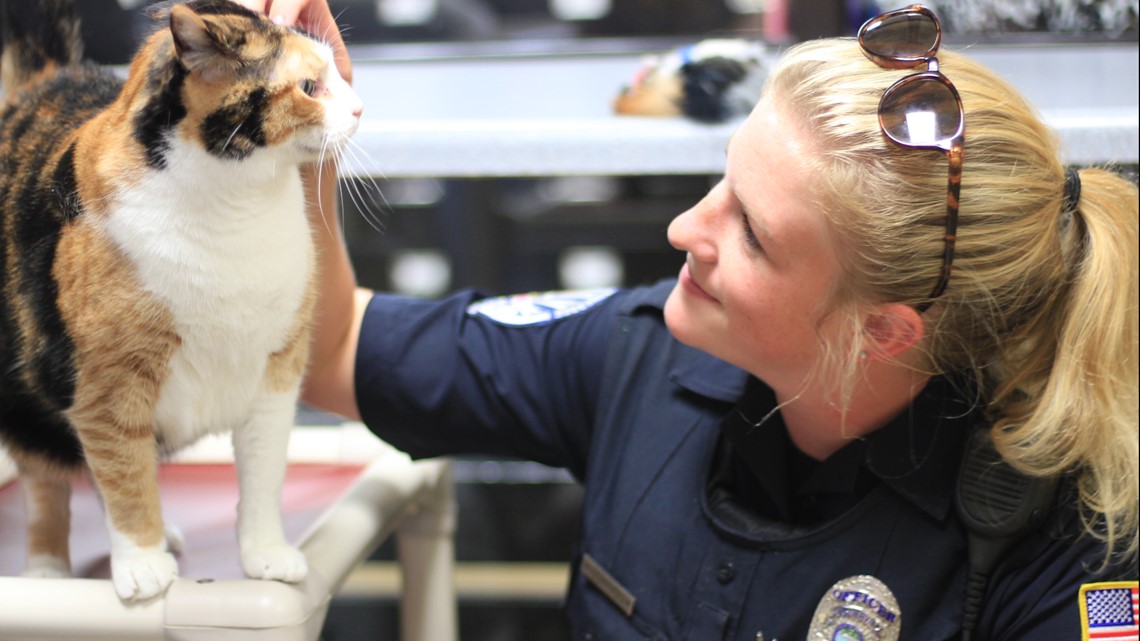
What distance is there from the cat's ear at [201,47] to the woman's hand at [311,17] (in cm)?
8

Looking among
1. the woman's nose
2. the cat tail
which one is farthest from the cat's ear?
the woman's nose

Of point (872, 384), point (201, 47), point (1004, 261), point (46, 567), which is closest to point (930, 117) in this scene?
point (1004, 261)

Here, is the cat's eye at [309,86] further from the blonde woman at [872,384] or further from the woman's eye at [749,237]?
the woman's eye at [749,237]

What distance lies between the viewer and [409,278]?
2.75m

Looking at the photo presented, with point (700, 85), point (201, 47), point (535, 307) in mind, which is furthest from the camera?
point (700, 85)

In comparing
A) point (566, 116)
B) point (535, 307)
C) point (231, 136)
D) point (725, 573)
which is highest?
point (231, 136)

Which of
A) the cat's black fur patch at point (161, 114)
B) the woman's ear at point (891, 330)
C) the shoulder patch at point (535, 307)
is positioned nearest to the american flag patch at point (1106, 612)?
the woman's ear at point (891, 330)

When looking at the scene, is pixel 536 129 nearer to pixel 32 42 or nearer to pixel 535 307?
pixel 535 307

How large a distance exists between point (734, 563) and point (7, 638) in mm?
528

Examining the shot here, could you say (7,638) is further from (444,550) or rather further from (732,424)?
(732,424)

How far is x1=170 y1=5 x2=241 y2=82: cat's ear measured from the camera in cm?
58

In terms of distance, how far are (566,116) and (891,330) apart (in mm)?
727

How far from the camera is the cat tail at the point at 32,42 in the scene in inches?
31.4

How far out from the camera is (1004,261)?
0.77 metres
